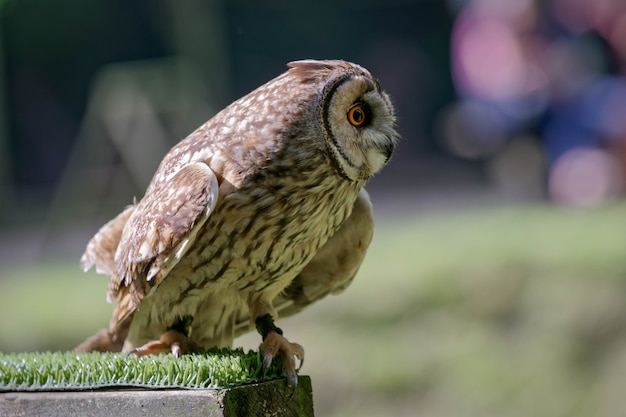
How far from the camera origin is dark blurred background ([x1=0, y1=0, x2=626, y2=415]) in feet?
28.0

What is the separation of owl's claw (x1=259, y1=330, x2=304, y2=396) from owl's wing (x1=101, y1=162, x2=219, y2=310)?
349 millimetres

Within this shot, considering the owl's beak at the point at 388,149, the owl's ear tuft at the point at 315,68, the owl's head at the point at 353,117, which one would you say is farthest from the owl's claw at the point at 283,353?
the owl's ear tuft at the point at 315,68

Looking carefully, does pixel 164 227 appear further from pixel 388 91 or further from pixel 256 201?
pixel 388 91

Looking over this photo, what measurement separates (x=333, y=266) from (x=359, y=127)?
0.62m

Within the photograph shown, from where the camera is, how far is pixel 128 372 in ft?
8.48

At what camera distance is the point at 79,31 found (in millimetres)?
12133

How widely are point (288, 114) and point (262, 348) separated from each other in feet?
2.20

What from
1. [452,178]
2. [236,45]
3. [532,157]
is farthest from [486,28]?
[236,45]

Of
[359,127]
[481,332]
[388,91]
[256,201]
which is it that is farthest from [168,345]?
[388,91]

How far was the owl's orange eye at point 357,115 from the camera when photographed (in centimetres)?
307

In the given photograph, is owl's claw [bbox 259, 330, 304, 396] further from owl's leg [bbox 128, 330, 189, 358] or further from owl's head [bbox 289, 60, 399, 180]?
owl's head [bbox 289, 60, 399, 180]

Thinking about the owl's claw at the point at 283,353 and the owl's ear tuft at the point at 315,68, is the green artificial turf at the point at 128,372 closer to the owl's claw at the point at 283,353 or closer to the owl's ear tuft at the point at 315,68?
the owl's claw at the point at 283,353

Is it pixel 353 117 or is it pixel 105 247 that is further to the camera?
pixel 105 247

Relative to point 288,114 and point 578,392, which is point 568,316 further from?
point 288,114
